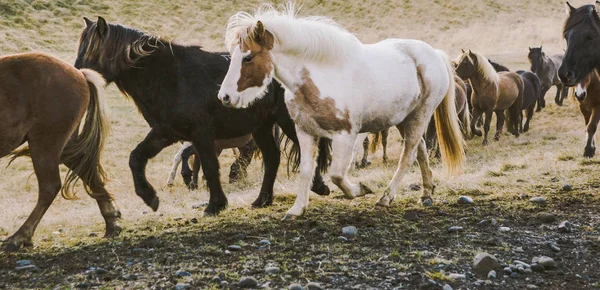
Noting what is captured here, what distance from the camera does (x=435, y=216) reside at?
610 cm

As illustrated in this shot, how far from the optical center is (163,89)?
6688 millimetres

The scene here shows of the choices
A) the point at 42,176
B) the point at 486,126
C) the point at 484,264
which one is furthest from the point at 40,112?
the point at 486,126

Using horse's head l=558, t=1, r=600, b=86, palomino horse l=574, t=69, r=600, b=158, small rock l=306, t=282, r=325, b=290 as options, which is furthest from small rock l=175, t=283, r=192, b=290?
palomino horse l=574, t=69, r=600, b=158

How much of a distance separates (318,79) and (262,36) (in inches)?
25.0

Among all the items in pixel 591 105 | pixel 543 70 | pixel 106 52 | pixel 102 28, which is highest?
pixel 102 28

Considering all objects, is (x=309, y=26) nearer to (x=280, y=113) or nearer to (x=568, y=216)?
(x=280, y=113)

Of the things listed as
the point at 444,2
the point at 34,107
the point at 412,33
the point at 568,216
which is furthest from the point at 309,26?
the point at 444,2

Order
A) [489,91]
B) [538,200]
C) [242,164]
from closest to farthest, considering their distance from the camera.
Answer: [538,200] → [242,164] → [489,91]

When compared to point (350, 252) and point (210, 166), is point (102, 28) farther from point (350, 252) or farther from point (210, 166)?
point (350, 252)

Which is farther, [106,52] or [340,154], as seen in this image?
[106,52]

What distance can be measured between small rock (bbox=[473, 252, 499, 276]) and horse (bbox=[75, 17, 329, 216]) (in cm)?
318

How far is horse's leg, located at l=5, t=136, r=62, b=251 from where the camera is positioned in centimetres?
560

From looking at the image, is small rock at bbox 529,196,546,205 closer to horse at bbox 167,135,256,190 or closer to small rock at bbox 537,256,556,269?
small rock at bbox 537,256,556,269

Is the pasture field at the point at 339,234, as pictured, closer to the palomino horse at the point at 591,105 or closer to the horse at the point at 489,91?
the palomino horse at the point at 591,105
